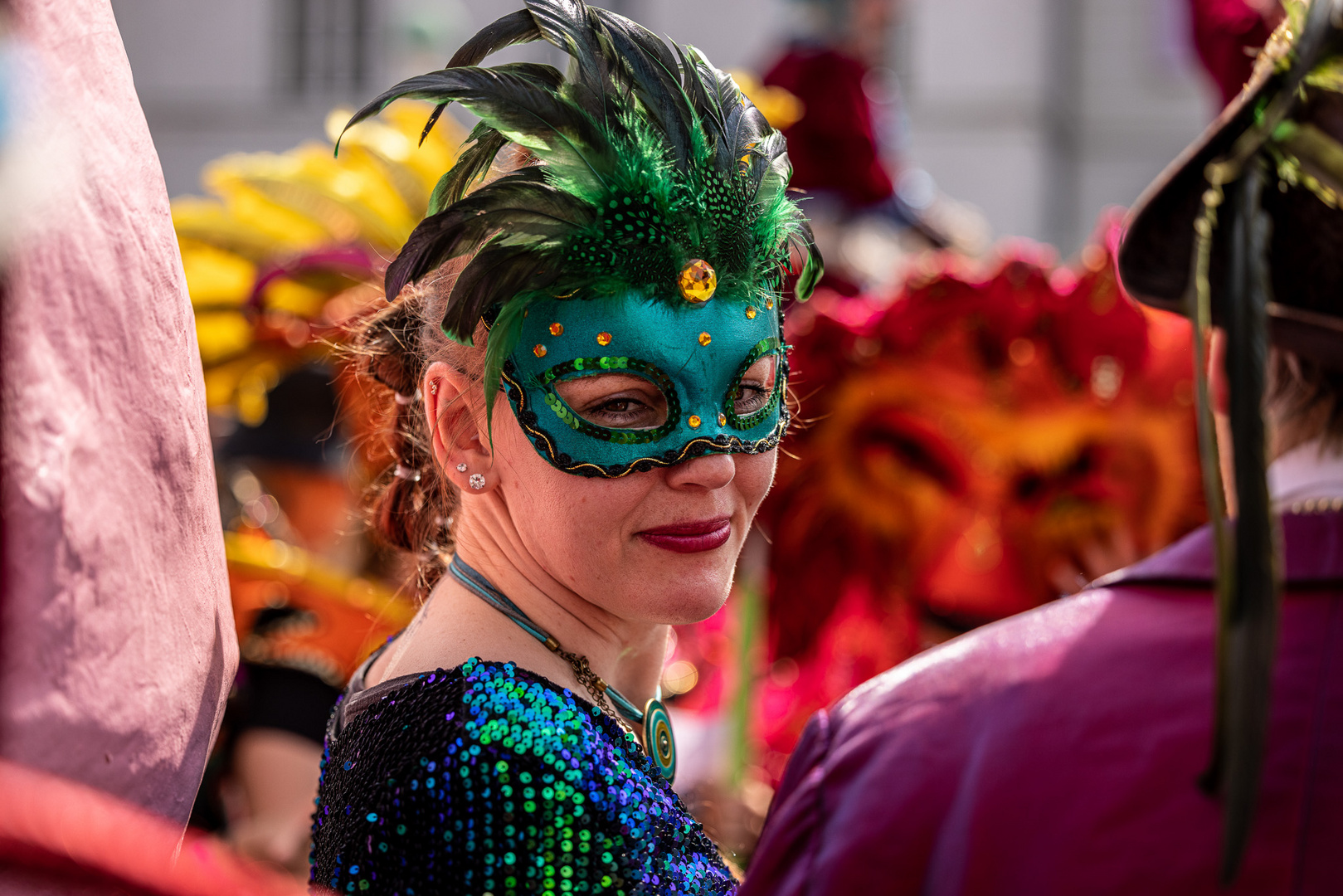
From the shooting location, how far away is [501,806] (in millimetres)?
1230

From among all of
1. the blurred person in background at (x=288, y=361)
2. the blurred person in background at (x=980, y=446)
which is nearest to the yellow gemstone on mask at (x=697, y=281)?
the blurred person in background at (x=980, y=446)

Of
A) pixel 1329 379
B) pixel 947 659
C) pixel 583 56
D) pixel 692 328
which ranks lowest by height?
pixel 947 659

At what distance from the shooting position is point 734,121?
5.07 ft

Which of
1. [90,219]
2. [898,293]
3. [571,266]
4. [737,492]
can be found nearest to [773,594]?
[898,293]

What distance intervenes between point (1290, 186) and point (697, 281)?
611mm

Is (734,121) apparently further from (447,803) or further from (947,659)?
(447,803)

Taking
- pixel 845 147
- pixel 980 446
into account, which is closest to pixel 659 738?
pixel 980 446

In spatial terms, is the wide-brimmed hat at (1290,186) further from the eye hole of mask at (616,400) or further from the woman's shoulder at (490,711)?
the woman's shoulder at (490,711)

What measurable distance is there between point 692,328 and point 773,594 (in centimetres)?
210

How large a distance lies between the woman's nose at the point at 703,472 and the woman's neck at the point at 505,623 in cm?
18

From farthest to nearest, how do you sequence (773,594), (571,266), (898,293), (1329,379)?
(773,594), (898,293), (571,266), (1329,379)

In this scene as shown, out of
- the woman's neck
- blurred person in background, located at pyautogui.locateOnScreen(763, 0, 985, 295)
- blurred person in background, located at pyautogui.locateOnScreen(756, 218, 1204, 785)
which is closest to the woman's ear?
the woman's neck

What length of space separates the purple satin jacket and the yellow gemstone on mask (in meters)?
0.49

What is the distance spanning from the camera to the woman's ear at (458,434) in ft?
4.95
